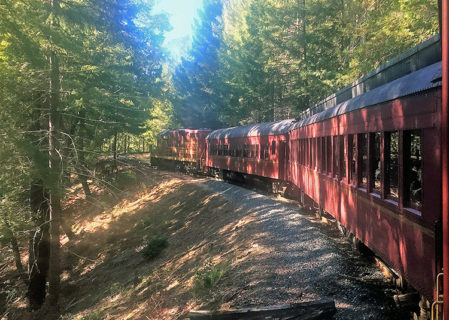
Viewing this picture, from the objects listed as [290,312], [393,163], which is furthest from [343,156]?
[290,312]

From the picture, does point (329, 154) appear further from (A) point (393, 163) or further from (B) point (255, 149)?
(B) point (255, 149)

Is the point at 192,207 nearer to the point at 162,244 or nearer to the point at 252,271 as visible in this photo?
the point at 162,244

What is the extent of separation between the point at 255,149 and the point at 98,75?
8.22 m

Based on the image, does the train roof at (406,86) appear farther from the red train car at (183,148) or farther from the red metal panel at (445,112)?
the red train car at (183,148)

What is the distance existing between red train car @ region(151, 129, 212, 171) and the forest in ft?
21.4

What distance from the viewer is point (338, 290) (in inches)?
208

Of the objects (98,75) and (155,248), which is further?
(98,75)

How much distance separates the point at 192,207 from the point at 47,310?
26.1 ft

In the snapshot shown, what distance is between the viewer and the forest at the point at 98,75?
8.87 m

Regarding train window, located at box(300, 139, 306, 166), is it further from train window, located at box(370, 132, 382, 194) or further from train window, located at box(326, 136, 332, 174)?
train window, located at box(370, 132, 382, 194)

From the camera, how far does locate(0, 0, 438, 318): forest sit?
8874 mm

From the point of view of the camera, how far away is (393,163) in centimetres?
434

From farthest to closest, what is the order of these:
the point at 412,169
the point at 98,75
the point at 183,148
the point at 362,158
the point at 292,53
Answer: the point at 183,148 < the point at 292,53 < the point at 98,75 < the point at 362,158 < the point at 412,169

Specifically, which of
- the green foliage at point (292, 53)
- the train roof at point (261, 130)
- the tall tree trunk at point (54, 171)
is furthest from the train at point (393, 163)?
the green foliage at point (292, 53)
